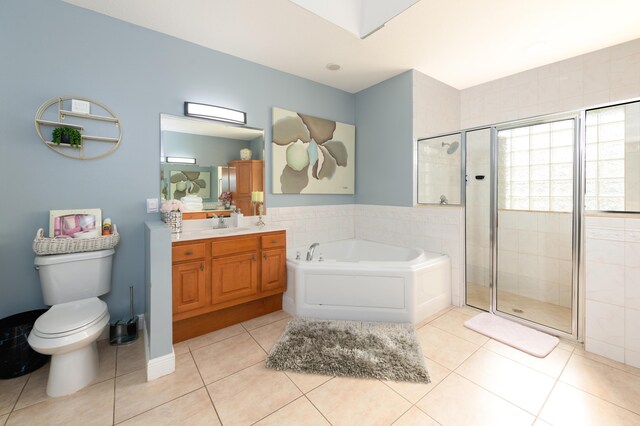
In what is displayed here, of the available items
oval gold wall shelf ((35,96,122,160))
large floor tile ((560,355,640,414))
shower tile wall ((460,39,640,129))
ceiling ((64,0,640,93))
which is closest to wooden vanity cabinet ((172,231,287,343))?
oval gold wall shelf ((35,96,122,160))

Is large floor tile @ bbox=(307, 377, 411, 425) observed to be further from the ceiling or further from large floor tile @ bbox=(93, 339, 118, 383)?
the ceiling

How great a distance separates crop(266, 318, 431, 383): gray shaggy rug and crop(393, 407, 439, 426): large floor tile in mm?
263

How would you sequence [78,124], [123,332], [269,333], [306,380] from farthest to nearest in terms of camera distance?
[269,333] < [123,332] < [78,124] < [306,380]

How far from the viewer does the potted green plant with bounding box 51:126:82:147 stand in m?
2.07

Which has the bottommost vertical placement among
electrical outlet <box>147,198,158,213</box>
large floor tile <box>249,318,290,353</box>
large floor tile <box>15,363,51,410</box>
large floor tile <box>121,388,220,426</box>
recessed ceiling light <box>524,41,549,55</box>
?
large floor tile <box>121,388,220,426</box>

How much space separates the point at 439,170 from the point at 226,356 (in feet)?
9.69

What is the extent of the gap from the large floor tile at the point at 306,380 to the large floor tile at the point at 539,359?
1396 mm

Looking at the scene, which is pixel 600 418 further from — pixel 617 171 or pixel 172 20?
pixel 172 20

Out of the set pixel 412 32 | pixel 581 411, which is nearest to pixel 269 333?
pixel 581 411

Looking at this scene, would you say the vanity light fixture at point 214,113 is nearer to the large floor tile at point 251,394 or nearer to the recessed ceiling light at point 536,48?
the large floor tile at point 251,394

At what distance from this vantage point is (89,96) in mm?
2234

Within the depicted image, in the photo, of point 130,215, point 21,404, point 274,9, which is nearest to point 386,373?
point 21,404

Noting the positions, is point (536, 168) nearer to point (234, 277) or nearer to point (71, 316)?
point (234, 277)

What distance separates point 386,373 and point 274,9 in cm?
288
